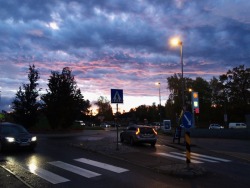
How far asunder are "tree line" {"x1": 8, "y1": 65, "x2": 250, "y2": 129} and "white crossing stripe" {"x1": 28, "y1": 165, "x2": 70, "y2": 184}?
80.7 ft

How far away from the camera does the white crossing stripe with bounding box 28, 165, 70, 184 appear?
10547 millimetres

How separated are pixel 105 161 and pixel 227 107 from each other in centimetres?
9051

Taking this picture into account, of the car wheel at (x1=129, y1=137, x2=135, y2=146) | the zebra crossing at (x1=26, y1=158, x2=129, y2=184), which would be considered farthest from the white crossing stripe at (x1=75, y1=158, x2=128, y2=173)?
the car wheel at (x1=129, y1=137, x2=135, y2=146)

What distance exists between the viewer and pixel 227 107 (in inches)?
3952

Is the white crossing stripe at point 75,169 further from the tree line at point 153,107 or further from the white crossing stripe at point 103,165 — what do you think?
the tree line at point 153,107

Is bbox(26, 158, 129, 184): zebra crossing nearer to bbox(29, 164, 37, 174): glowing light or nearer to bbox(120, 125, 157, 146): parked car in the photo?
bbox(29, 164, 37, 174): glowing light

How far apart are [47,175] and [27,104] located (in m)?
32.8

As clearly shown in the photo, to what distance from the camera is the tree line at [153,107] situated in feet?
141

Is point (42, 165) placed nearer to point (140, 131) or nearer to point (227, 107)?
point (140, 131)

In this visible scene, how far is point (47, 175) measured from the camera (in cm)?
1128

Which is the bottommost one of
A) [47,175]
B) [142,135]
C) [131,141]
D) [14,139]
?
[47,175]

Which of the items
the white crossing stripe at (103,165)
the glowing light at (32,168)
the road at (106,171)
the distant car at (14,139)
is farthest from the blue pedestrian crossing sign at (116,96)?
the glowing light at (32,168)

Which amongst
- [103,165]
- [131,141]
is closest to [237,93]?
[131,141]

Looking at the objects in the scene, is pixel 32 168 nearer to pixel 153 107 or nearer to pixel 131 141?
pixel 131 141
